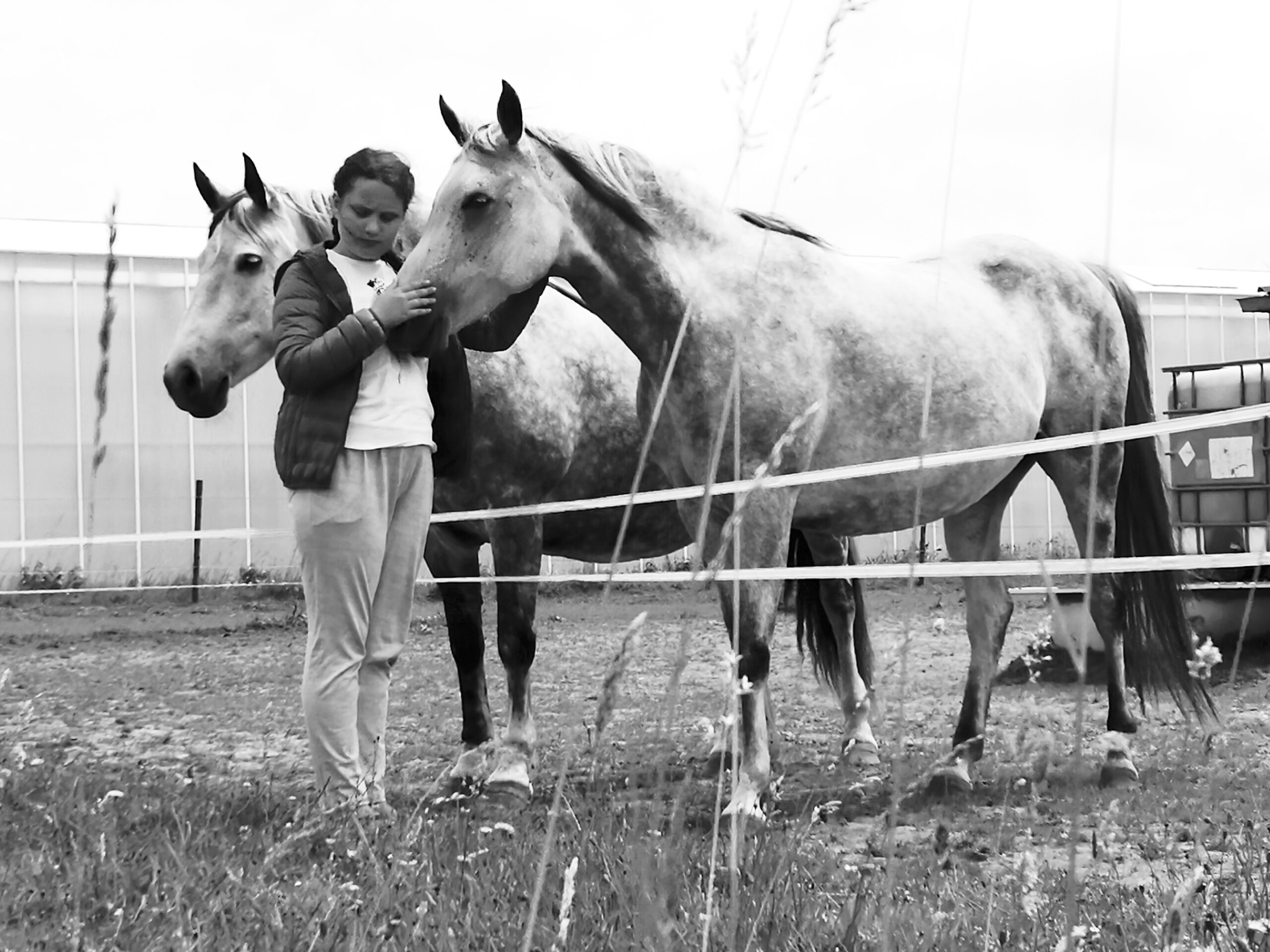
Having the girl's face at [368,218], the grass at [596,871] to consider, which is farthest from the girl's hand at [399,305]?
the grass at [596,871]

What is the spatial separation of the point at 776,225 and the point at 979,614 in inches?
61.1

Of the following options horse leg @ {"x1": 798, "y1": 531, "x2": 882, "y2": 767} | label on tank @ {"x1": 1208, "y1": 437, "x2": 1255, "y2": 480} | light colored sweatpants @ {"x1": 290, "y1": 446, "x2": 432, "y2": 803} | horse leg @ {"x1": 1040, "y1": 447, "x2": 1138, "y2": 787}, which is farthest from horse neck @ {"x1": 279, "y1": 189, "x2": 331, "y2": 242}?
label on tank @ {"x1": 1208, "y1": 437, "x2": 1255, "y2": 480}

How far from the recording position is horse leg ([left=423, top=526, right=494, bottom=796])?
4102mm

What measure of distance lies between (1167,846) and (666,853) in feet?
6.24

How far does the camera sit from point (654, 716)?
10.6 feet

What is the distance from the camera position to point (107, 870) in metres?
2.27

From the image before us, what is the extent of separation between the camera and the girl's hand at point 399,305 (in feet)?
9.12

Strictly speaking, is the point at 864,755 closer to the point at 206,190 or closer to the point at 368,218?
the point at 368,218

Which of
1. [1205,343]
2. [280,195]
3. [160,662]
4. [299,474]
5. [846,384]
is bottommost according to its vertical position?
[160,662]

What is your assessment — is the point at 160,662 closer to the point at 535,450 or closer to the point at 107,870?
the point at 535,450

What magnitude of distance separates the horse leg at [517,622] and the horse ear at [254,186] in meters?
1.16

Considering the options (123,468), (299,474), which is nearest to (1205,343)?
(123,468)

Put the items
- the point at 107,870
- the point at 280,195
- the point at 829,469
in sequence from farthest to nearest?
the point at 280,195 < the point at 829,469 < the point at 107,870

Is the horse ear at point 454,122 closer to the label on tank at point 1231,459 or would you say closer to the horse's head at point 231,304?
the horse's head at point 231,304
